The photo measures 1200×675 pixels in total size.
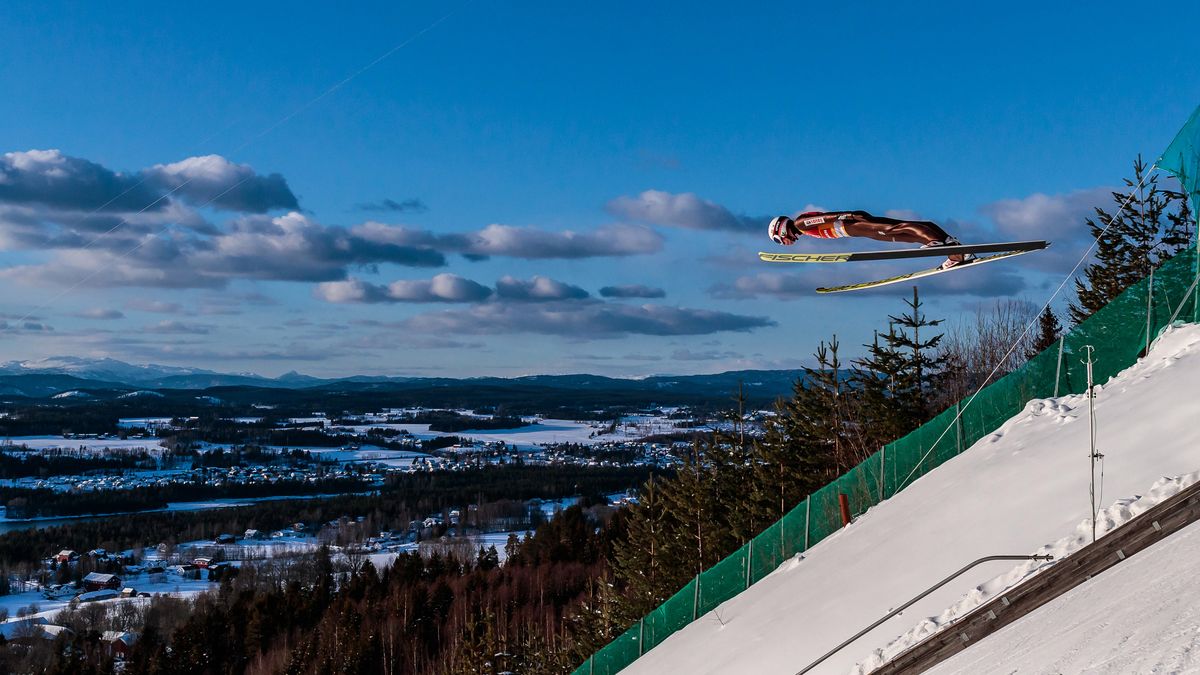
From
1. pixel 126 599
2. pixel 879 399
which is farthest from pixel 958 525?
pixel 126 599

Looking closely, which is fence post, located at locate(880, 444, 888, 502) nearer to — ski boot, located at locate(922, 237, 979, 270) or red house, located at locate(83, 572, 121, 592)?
ski boot, located at locate(922, 237, 979, 270)

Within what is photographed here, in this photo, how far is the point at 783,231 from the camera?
499 inches

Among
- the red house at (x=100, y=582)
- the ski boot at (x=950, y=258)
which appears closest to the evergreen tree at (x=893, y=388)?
the ski boot at (x=950, y=258)

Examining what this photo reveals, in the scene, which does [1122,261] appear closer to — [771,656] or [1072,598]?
[771,656]

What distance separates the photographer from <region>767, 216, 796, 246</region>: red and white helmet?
1264cm

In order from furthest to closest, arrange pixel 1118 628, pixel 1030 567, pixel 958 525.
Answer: pixel 958 525 < pixel 1030 567 < pixel 1118 628

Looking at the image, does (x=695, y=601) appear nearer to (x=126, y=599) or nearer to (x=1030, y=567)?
(x=1030, y=567)

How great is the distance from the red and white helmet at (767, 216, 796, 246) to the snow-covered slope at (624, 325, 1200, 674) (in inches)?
186

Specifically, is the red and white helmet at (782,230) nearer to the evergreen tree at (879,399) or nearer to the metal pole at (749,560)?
the metal pole at (749,560)

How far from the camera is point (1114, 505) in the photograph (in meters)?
9.52

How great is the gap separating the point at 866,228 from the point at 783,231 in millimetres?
1168

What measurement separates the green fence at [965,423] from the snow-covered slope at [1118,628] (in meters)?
10.3

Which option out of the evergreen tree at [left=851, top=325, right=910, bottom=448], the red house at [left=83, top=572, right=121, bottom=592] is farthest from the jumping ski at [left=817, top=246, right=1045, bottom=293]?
the red house at [left=83, top=572, right=121, bottom=592]

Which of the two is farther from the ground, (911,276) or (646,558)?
(911,276)
